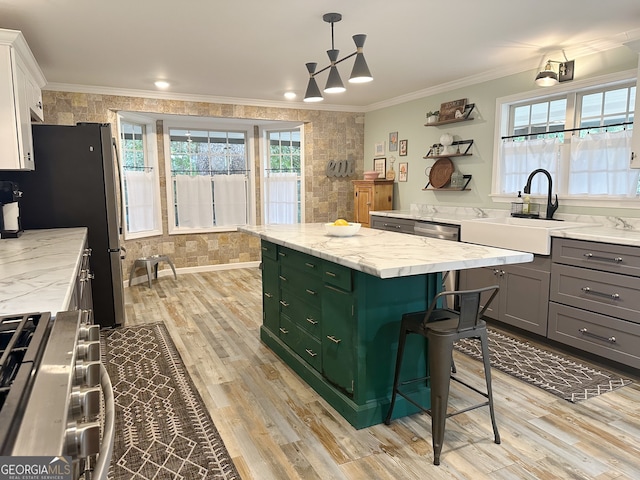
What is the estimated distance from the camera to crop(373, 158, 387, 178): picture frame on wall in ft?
20.5

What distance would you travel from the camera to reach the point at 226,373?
3004 mm

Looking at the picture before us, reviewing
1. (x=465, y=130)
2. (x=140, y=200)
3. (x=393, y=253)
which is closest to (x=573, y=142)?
(x=465, y=130)

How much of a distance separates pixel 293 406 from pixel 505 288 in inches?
84.4

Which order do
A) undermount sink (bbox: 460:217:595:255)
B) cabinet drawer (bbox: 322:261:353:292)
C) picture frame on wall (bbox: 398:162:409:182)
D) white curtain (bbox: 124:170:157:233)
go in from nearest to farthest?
cabinet drawer (bbox: 322:261:353:292) → undermount sink (bbox: 460:217:595:255) → white curtain (bbox: 124:170:157:233) → picture frame on wall (bbox: 398:162:409:182)

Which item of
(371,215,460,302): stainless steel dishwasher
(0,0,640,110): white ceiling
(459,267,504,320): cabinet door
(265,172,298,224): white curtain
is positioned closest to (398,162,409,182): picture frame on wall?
(371,215,460,302): stainless steel dishwasher

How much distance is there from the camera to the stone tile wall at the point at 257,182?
5648 millimetres

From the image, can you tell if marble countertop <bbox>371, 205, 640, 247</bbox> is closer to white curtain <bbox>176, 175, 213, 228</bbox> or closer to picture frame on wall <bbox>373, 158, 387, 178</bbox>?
picture frame on wall <bbox>373, 158, 387, 178</bbox>

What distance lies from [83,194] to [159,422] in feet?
7.25

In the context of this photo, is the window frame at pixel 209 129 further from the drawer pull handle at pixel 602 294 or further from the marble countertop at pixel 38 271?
the drawer pull handle at pixel 602 294

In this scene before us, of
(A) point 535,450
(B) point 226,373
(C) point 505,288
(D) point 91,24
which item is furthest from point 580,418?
(D) point 91,24

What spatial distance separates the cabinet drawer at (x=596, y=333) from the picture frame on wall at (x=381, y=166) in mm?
3383

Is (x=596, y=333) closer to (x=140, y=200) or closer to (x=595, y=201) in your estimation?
(x=595, y=201)

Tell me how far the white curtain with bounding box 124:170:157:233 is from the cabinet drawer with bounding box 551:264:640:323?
15.7 feet

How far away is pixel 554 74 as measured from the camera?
3.71 metres
